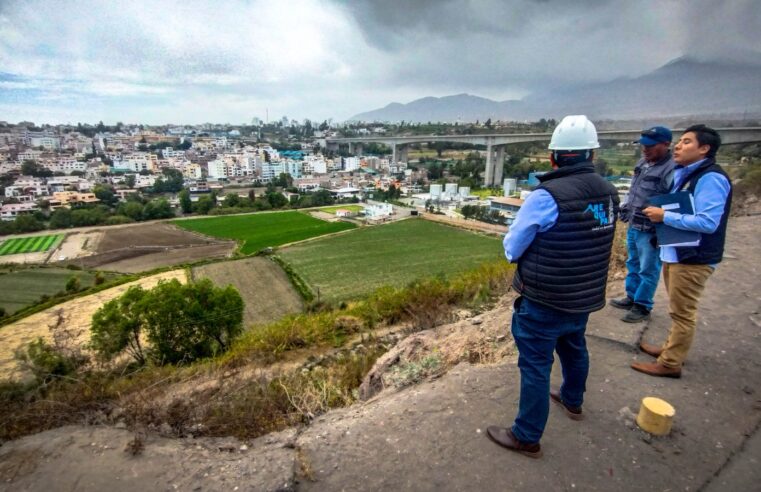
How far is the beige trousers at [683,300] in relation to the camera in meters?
2.75

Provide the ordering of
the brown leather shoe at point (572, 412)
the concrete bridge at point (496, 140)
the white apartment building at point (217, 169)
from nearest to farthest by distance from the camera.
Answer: the brown leather shoe at point (572, 412), the concrete bridge at point (496, 140), the white apartment building at point (217, 169)

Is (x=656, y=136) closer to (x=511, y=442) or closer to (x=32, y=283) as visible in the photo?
(x=511, y=442)

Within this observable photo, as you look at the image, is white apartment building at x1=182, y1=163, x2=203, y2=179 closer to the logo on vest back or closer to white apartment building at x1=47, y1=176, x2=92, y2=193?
white apartment building at x1=47, y1=176, x2=92, y2=193

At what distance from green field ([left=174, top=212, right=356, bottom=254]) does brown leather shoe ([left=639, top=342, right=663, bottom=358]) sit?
27595 mm

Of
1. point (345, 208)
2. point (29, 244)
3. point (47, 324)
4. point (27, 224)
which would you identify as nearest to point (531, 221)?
point (47, 324)

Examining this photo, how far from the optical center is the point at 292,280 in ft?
72.6

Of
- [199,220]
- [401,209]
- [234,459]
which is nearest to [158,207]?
[199,220]

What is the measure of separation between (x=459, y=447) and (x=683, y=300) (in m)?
1.90

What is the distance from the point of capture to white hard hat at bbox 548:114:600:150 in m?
2.04

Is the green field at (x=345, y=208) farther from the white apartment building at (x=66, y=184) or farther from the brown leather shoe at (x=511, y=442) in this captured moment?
the brown leather shoe at (x=511, y=442)

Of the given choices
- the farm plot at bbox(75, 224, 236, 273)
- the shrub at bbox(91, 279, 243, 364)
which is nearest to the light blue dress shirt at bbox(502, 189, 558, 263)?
the shrub at bbox(91, 279, 243, 364)

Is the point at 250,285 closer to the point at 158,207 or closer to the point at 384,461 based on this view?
the point at 384,461

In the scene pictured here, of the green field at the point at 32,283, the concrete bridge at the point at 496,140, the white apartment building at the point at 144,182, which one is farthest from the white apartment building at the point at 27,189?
the concrete bridge at the point at 496,140

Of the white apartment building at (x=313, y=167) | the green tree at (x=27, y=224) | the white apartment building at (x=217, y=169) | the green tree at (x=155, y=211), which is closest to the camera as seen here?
the green tree at (x=27, y=224)
